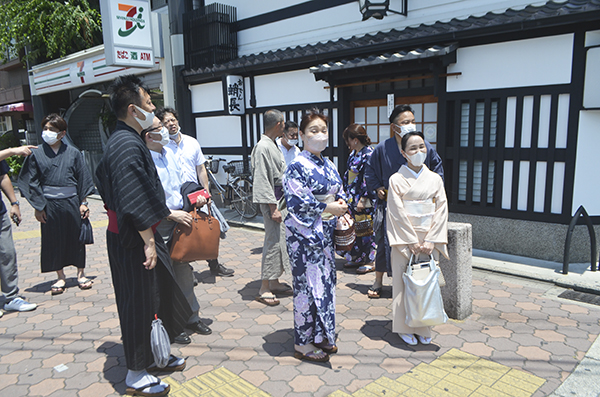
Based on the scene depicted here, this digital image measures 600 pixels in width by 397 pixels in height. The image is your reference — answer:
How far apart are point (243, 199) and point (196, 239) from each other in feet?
19.1

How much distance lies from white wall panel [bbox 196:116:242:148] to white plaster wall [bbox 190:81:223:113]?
0.27 meters

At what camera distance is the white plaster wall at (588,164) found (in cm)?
541

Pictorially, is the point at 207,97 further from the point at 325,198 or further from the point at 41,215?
the point at 325,198

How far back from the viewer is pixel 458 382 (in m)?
3.09

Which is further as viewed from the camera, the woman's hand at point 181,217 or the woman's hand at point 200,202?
the woman's hand at point 200,202

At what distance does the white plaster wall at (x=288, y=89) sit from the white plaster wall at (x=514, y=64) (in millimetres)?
2766

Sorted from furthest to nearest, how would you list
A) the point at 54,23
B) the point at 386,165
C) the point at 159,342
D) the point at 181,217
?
1. the point at 54,23
2. the point at 386,165
3. the point at 181,217
4. the point at 159,342

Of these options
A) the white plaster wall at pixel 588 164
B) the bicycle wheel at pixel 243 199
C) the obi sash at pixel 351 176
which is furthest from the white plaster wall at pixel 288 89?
the white plaster wall at pixel 588 164

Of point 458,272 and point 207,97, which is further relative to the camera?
point 207,97

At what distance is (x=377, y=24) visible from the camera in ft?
25.2

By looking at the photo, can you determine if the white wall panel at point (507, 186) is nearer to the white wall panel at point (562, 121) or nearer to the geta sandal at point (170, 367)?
the white wall panel at point (562, 121)

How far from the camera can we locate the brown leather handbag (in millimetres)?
3527

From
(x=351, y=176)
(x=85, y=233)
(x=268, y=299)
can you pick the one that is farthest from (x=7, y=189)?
(x=351, y=176)

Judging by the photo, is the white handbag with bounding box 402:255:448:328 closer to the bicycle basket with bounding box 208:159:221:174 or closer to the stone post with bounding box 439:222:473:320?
the stone post with bounding box 439:222:473:320
